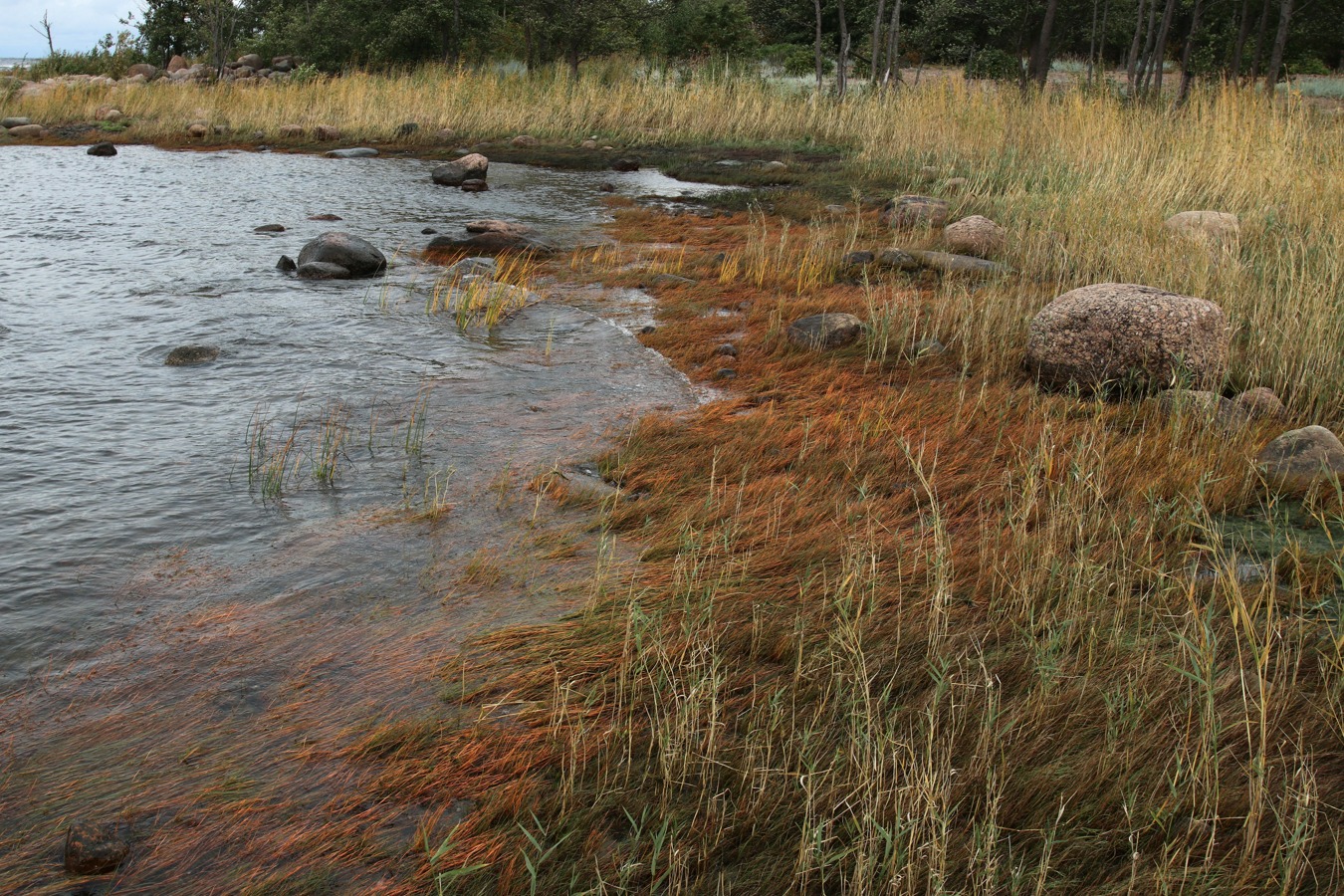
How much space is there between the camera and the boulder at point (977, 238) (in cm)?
1017

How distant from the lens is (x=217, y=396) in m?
6.49

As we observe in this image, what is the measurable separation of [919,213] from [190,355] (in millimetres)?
8297

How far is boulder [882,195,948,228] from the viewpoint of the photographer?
1169 cm

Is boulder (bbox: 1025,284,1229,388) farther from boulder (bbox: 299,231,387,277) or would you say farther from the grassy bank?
boulder (bbox: 299,231,387,277)

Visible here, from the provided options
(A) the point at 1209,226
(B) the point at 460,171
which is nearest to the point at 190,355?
(A) the point at 1209,226

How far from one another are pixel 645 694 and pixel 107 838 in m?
1.61

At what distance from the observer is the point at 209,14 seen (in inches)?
1332

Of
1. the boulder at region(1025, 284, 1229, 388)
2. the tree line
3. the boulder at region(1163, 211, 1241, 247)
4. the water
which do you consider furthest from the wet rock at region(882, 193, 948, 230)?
the tree line

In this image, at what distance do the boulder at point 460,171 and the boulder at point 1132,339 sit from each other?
1267 centimetres

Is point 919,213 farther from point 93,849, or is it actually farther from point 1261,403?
point 93,849

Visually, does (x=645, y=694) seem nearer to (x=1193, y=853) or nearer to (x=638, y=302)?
(x=1193, y=853)

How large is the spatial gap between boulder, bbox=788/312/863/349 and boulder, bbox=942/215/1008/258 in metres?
3.33

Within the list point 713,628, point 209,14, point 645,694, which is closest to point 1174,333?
point 713,628

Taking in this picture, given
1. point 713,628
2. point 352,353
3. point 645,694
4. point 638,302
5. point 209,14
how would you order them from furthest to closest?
point 209,14 < point 638,302 < point 352,353 < point 713,628 < point 645,694
